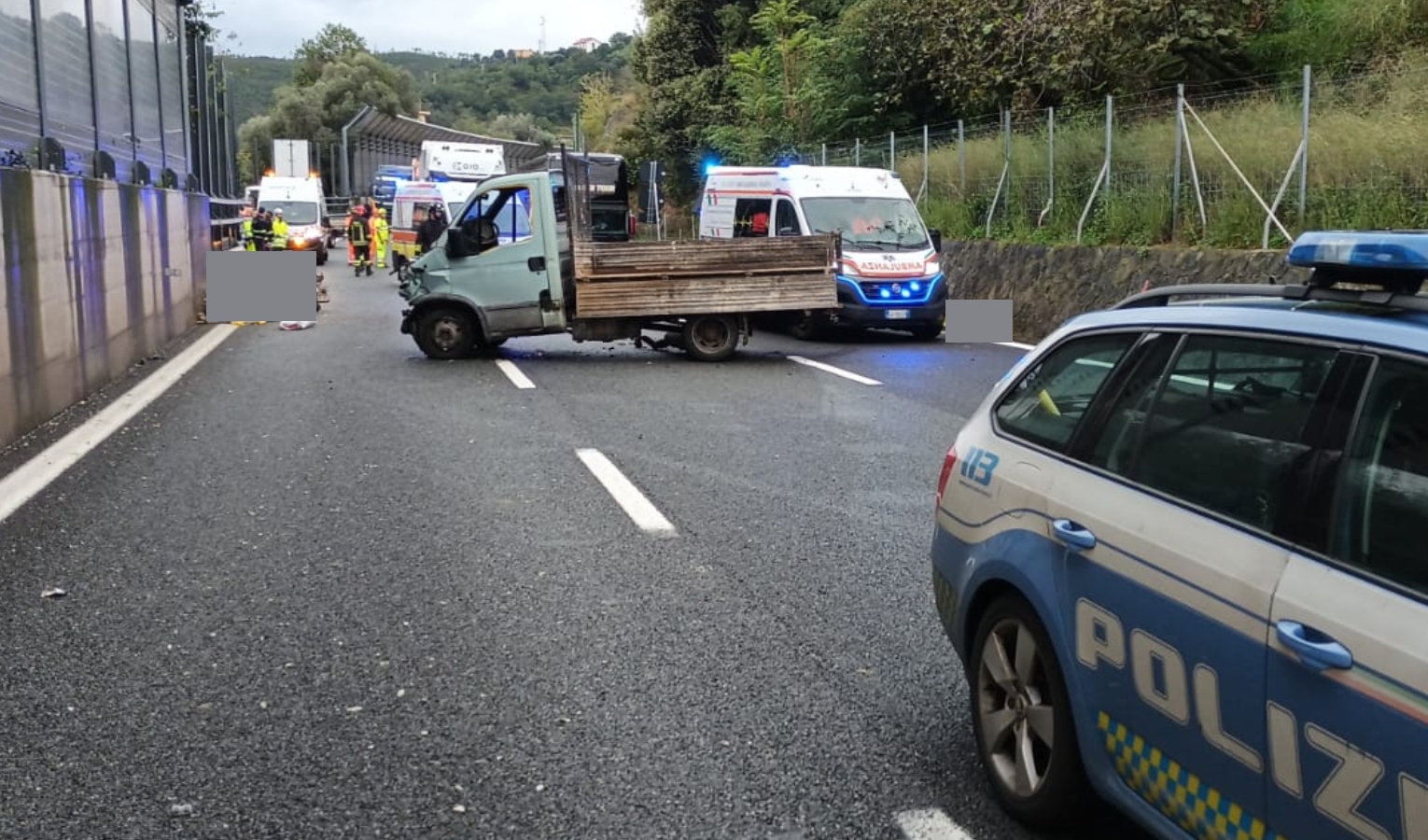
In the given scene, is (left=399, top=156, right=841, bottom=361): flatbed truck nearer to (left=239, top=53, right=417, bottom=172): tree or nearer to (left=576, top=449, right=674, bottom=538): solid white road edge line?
(left=576, top=449, right=674, bottom=538): solid white road edge line

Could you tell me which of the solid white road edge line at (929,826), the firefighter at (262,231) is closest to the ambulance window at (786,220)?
the firefighter at (262,231)

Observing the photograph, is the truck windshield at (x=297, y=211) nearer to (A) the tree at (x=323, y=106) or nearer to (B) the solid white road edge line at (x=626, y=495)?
(B) the solid white road edge line at (x=626, y=495)

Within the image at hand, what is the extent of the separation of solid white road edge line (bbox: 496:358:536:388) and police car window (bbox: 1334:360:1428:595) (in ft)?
35.7

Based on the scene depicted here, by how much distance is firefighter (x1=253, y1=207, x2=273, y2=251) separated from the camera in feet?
92.2

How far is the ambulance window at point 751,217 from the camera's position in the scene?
758 inches

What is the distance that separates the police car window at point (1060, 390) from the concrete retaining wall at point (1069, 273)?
32.7 feet

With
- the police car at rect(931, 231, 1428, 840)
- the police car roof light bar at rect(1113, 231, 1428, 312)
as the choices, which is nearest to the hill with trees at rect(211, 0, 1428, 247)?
the police car at rect(931, 231, 1428, 840)

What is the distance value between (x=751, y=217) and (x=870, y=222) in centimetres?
214

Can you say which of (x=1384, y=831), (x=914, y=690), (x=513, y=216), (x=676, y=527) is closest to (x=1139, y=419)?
(x=1384, y=831)

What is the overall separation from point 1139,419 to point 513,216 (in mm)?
12417

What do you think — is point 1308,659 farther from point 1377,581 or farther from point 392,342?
point 392,342

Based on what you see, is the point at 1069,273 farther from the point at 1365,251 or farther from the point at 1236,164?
the point at 1365,251

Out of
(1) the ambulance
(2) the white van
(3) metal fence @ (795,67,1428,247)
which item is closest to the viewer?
(3) metal fence @ (795,67,1428,247)

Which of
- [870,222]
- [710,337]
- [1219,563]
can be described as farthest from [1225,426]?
[870,222]
